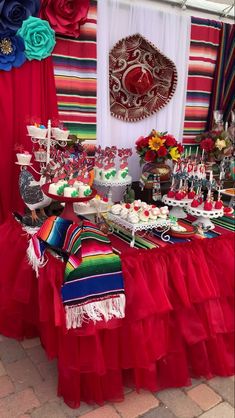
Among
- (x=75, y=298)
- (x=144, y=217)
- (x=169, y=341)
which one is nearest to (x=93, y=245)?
(x=75, y=298)

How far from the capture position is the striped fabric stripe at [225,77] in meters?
2.52

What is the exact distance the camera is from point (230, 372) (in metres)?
1.77

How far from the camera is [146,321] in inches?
59.6

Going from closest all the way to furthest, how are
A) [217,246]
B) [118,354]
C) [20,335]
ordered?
[118,354] < [217,246] < [20,335]

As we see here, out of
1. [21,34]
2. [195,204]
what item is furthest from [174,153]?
[21,34]

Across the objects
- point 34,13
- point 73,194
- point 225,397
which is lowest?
point 225,397

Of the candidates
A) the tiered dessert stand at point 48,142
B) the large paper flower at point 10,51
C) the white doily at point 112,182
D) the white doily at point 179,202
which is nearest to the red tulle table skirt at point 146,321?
the white doily at point 179,202

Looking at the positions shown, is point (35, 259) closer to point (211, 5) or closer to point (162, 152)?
point (162, 152)

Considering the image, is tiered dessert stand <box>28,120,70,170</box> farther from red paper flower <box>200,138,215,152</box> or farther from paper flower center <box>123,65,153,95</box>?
red paper flower <box>200,138,215,152</box>

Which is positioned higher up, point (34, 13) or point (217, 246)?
point (34, 13)

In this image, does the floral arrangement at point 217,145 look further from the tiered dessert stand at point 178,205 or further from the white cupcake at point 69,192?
the white cupcake at point 69,192

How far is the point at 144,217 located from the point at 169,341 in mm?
578

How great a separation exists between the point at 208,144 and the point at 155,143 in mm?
498

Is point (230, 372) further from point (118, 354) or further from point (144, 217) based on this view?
point (144, 217)
